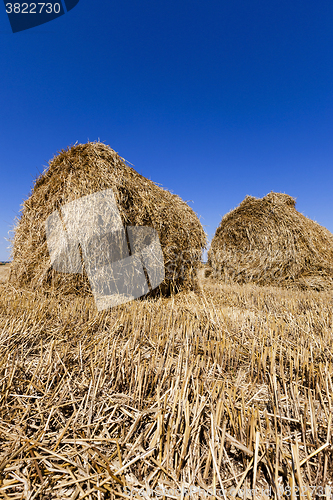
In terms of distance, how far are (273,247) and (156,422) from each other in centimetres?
563

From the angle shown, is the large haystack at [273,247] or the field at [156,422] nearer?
the field at [156,422]

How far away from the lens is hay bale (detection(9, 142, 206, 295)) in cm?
331

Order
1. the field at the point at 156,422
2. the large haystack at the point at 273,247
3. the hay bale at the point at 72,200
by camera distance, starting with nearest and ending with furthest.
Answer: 1. the field at the point at 156,422
2. the hay bale at the point at 72,200
3. the large haystack at the point at 273,247

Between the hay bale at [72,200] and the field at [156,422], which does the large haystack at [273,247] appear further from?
the field at [156,422]

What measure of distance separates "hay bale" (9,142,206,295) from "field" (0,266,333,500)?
1386mm

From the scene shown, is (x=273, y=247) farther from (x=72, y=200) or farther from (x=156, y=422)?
(x=156, y=422)

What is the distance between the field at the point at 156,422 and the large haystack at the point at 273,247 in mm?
3937

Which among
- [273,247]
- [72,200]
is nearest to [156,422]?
[72,200]

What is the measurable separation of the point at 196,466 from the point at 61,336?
4.71ft

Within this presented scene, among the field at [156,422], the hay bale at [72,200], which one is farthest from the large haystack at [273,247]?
the field at [156,422]

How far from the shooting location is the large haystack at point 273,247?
546 cm

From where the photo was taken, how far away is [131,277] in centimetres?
360

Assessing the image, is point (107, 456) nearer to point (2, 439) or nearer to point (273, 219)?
point (2, 439)

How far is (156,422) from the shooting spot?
1140mm
